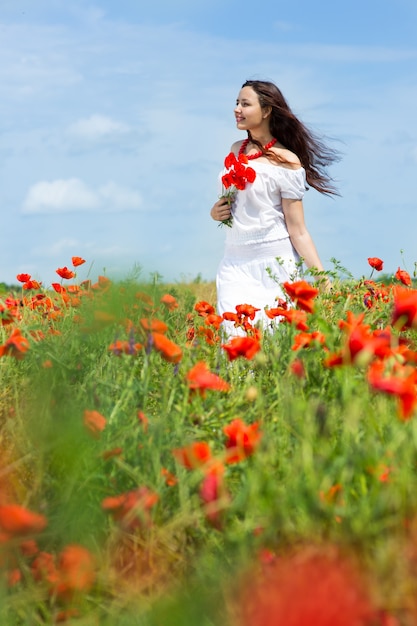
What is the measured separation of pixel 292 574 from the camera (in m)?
1.32

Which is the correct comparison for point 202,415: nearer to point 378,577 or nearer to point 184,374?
point 184,374

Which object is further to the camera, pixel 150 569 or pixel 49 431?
pixel 49 431

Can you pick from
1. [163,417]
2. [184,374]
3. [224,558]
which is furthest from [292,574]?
[184,374]

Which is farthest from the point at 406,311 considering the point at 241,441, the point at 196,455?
the point at 196,455

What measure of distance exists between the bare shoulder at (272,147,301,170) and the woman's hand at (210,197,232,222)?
44cm

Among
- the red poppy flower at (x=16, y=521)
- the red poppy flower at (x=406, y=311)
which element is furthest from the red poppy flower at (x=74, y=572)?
the red poppy flower at (x=406, y=311)

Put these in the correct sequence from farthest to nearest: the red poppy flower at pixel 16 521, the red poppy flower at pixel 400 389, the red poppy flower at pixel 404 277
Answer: the red poppy flower at pixel 404 277 → the red poppy flower at pixel 400 389 → the red poppy flower at pixel 16 521

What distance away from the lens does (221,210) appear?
549 cm

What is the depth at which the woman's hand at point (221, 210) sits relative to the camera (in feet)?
17.9

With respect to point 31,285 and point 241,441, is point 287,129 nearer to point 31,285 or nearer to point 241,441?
point 31,285

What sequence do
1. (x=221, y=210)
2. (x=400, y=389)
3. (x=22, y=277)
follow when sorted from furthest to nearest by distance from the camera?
(x=221, y=210)
(x=22, y=277)
(x=400, y=389)

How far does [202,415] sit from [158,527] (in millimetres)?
380

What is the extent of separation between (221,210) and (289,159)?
55cm

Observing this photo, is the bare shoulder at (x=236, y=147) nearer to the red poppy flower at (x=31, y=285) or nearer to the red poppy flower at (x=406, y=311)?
the red poppy flower at (x=31, y=285)
